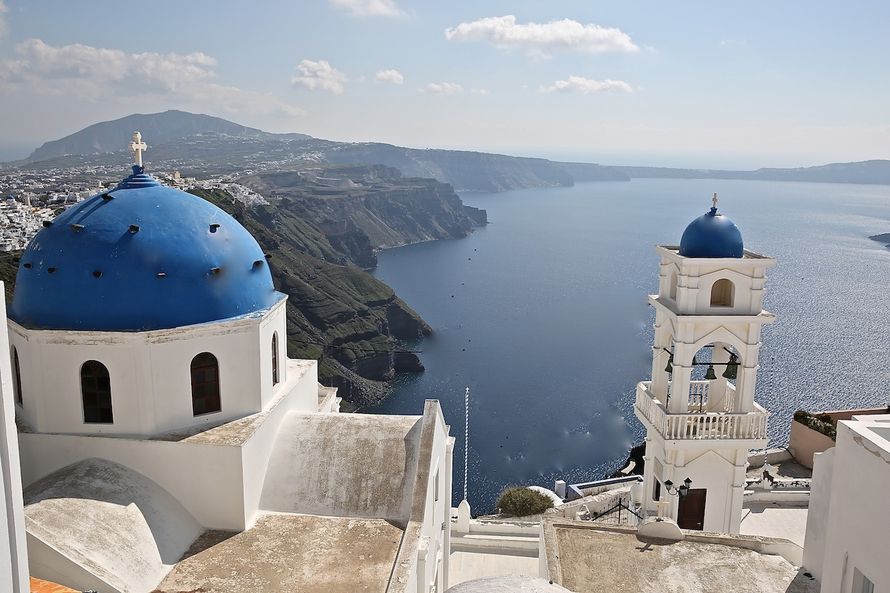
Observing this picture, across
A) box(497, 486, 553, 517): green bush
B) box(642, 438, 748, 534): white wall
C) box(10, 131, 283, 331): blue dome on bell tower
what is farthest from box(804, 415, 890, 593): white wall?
box(497, 486, 553, 517): green bush

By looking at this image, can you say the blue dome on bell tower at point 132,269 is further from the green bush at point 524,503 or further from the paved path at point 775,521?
the green bush at point 524,503

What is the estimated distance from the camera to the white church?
8.89 m

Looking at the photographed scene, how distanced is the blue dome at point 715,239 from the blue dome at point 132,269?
28.5 feet

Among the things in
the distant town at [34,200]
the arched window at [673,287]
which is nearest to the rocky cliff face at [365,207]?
the distant town at [34,200]

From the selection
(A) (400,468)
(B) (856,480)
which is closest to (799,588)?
(B) (856,480)

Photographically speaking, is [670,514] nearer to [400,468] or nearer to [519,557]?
[519,557]

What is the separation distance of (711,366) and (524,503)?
33.2 ft

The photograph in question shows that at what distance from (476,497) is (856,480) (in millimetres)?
32094

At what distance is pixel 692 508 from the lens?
45.1 feet

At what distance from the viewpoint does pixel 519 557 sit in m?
16.2

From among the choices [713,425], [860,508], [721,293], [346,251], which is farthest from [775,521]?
[346,251]

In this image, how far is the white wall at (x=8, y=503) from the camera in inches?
208

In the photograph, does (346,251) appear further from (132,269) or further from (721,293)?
(132,269)

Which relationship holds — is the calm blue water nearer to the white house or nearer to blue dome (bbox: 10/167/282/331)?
the white house
